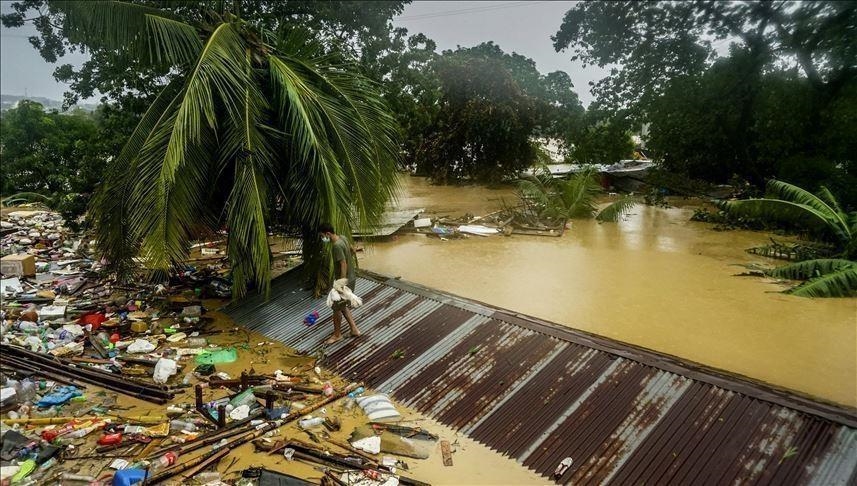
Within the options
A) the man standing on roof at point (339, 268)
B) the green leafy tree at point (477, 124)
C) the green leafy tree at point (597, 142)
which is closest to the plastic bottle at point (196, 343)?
the man standing on roof at point (339, 268)

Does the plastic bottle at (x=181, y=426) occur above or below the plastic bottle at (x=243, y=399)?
below

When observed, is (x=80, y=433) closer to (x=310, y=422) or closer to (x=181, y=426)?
(x=181, y=426)

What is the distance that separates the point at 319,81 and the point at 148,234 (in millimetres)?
2735

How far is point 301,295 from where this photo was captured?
7.00 metres

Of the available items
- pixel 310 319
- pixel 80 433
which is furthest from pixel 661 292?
pixel 80 433

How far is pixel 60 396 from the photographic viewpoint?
4527 millimetres

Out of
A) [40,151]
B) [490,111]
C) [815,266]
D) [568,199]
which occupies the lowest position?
[815,266]

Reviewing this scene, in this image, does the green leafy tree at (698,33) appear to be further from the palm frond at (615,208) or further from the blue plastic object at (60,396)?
the palm frond at (615,208)

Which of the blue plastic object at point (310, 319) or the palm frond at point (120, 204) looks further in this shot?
the blue plastic object at point (310, 319)


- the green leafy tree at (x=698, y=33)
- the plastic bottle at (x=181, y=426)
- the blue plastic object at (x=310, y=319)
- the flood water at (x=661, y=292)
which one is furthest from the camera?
the blue plastic object at (x=310, y=319)

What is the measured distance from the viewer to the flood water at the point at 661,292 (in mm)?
5742

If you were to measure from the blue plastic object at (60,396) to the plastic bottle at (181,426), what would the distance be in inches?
41.9

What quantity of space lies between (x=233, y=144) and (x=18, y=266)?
5459 mm

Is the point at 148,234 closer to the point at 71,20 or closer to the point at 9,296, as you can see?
the point at 71,20
